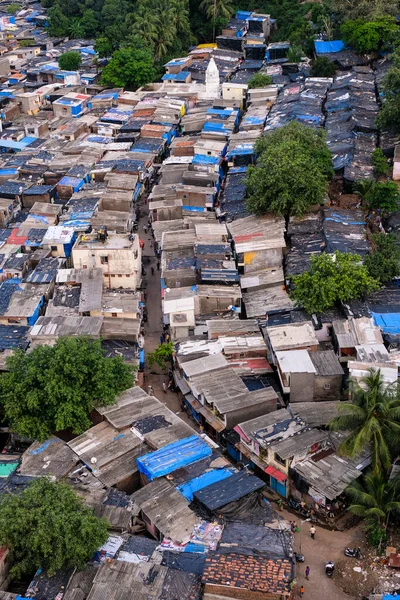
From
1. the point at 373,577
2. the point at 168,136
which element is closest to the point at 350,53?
the point at 168,136

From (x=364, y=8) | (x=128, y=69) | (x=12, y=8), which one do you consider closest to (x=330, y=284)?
(x=364, y=8)

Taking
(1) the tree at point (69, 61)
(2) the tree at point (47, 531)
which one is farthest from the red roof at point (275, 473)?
(1) the tree at point (69, 61)

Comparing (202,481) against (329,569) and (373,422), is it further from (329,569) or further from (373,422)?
(373,422)

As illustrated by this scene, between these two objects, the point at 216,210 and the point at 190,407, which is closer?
the point at 190,407

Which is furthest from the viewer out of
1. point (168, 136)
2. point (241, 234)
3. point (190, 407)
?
point (168, 136)

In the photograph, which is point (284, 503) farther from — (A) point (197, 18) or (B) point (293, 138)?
(A) point (197, 18)
